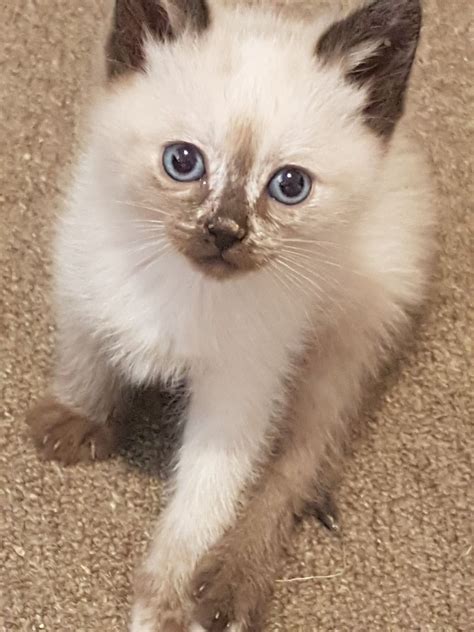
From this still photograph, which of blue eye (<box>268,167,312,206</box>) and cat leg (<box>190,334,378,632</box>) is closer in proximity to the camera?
blue eye (<box>268,167,312,206</box>)

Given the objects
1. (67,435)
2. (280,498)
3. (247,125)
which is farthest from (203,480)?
(247,125)

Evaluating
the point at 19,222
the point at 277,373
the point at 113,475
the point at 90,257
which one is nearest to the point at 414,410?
the point at 277,373

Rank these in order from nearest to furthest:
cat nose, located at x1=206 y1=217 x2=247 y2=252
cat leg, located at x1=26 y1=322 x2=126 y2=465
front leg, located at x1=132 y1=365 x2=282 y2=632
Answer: cat nose, located at x1=206 y1=217 x2=247 y2=252
front leg, located at x1=132 y1=365 x2=282 y2=632
cat leg, located at x1=26 y1=322 x2=126 y2=465

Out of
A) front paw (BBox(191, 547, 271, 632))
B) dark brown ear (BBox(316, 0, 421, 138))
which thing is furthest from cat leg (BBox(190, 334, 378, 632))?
dark brown ear (BBox(316, 0, 421, 138))

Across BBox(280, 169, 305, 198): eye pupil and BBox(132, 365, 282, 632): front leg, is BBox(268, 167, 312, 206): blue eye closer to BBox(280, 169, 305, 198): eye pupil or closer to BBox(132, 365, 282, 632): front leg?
BBox(280, 169, 305, 198): eye pupil

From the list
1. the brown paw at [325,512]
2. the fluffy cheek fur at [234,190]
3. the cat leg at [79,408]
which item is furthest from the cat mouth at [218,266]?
the brown paw at [325,512]

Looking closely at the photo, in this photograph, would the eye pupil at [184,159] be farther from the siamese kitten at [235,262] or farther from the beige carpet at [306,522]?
the beige carpet at [306,522]
